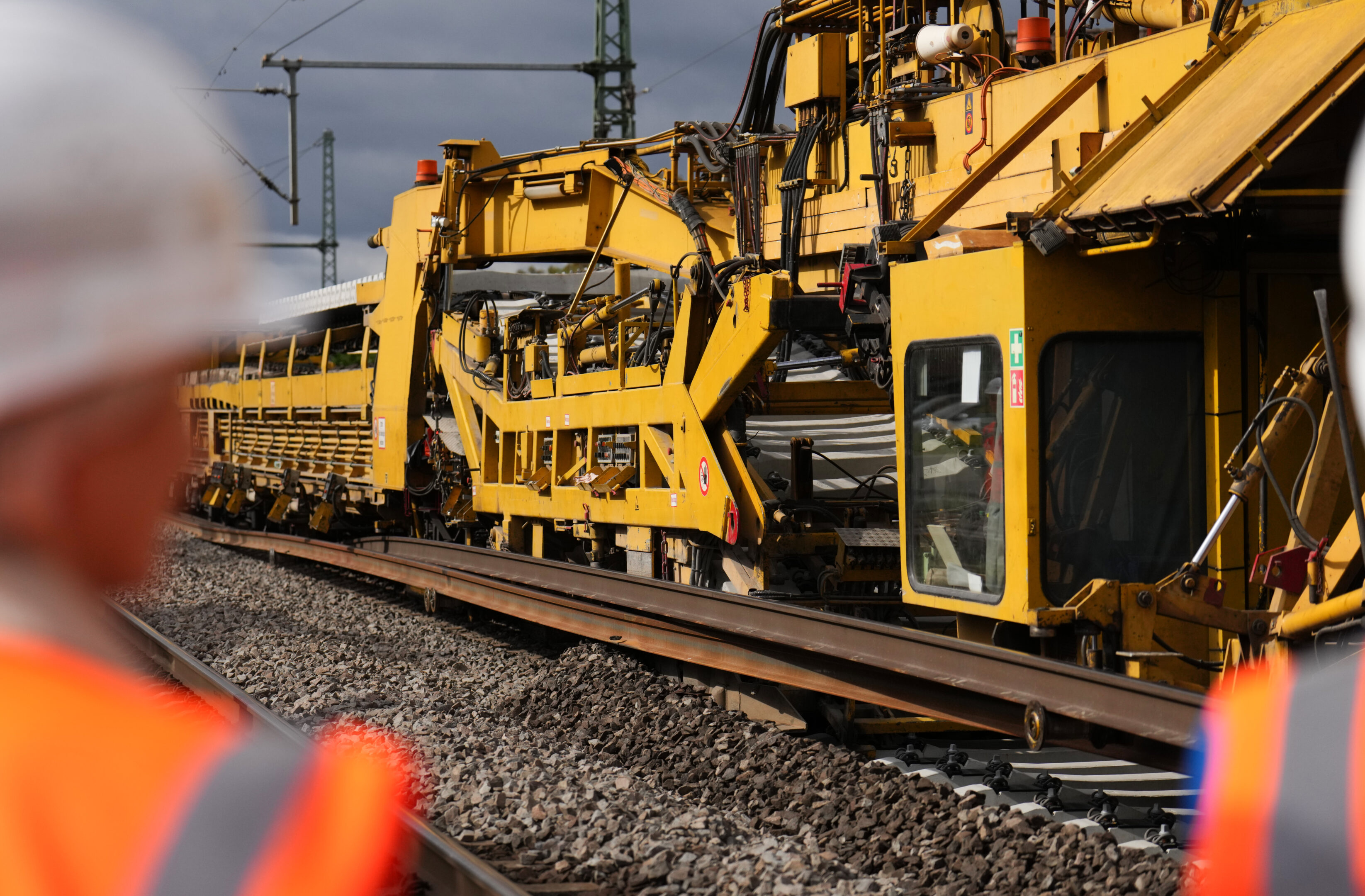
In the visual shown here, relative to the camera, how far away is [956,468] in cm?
674

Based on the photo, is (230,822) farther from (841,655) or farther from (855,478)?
(855,478)

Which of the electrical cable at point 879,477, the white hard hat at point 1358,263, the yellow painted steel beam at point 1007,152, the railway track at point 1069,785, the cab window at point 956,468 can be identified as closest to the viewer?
the white hard hat at point 1358,263

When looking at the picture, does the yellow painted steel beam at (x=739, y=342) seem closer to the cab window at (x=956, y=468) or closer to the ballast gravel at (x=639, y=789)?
the ballast gravel at (x=639, y=789)

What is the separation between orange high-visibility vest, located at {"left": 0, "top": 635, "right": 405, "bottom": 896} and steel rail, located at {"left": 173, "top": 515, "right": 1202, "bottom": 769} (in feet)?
14.9

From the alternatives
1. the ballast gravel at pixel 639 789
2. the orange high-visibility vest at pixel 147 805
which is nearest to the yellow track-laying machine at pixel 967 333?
the orange high-visibility vest at pixel 147 805

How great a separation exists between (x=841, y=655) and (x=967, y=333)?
171 centimetres

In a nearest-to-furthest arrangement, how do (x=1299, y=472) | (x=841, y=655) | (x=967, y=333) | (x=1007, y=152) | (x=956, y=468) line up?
(x=1299, y=472)
(x=967, y=333)
(x=956, y=468)
(x=841, y=655)
(x=1007, y=152)

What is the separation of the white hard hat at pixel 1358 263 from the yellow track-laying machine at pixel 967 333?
0.90 m

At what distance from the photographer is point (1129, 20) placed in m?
8.42

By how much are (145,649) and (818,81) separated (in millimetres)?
6959

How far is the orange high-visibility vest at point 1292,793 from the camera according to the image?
0.99 meters

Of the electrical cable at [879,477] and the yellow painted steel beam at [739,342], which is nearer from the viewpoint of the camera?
the yellow painted steel beam at [739,342]

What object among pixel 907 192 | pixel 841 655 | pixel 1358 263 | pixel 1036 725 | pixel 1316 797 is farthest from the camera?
pixel 907 192

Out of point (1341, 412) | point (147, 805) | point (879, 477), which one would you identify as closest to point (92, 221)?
point (147, 805)
